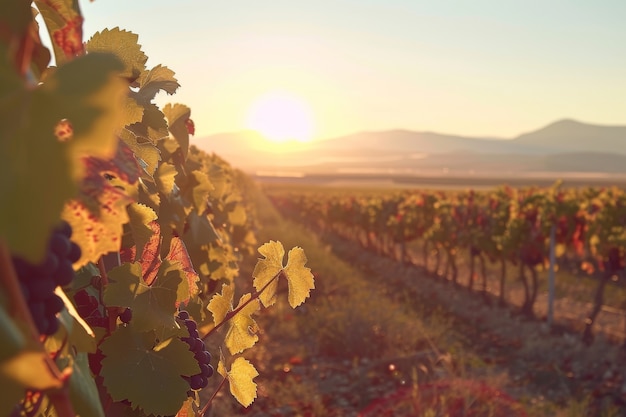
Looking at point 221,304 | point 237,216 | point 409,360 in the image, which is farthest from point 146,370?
point 409,360

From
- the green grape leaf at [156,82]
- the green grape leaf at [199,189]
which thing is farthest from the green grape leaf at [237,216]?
the green grape leaf at [156,82]

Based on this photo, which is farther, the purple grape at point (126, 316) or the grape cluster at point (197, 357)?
the grape cluster at point (197, 357)

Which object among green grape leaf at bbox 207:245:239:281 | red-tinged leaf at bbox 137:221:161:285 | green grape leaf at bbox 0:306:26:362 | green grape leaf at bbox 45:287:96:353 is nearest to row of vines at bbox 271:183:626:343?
green grape leaf at bbox 207:245:239:281

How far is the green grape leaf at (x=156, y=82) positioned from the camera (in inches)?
60.5

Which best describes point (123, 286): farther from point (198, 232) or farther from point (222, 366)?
point (198, 232)

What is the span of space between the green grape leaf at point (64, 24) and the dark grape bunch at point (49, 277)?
28 centimetres

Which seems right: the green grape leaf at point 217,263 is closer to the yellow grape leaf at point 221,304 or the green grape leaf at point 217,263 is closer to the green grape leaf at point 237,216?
the yellow grape leaf at point 221,304

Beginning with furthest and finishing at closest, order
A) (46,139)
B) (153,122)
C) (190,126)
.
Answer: (190,126) < (153,122) < (46,139)

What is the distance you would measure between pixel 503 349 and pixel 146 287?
918 centimetres

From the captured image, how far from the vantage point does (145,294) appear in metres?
1.06

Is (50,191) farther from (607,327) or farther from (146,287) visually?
(607,327)

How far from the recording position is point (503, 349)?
947cm

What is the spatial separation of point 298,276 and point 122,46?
588 mm

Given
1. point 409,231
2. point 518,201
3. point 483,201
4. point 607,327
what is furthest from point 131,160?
point 409,231
